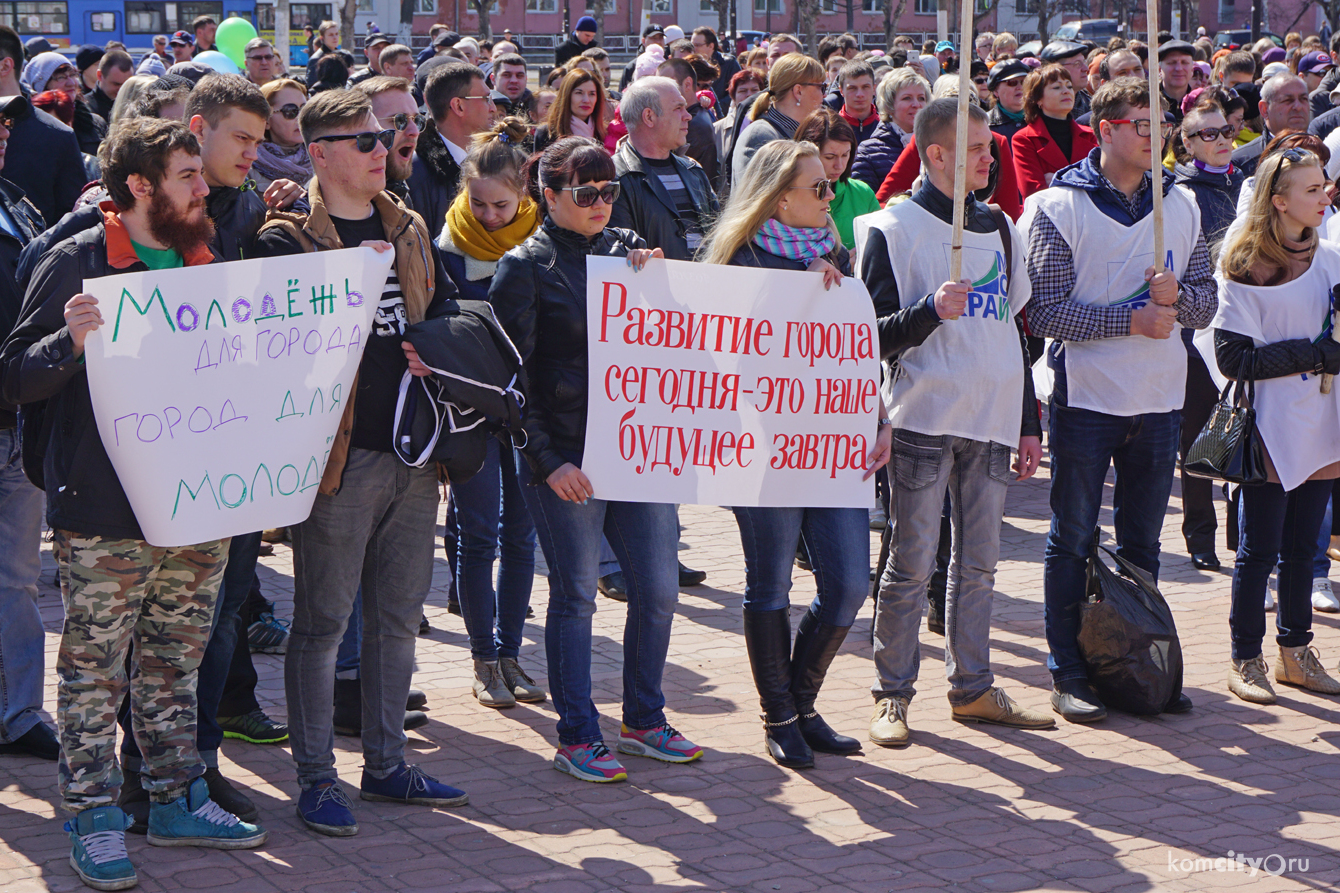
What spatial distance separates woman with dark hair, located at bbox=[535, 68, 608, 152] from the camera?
8398 millimetres

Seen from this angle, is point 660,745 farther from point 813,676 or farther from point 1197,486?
point 1197,486

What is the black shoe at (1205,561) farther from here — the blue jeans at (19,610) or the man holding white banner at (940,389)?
the blue jeans at (19,610)

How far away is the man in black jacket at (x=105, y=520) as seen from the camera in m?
4.14

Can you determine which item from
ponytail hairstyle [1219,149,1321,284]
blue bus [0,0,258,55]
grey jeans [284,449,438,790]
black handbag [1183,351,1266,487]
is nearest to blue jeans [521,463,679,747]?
grey jeans [284,449,438,790]

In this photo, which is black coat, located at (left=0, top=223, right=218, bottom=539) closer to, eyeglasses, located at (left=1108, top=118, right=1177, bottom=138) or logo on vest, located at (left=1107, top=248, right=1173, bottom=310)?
logo on vest, located at (left=1107, top=248, right=1173, bottom=310)

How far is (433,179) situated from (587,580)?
2319 millimetres

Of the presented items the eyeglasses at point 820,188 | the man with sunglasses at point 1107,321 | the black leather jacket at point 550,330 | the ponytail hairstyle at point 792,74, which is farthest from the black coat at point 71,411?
the ponytail hairstyle at point 792,74

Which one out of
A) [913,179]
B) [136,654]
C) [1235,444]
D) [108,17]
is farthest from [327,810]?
[108,17]

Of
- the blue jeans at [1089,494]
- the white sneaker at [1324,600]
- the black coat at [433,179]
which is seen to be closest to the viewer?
the blue jeans at [1089,494]

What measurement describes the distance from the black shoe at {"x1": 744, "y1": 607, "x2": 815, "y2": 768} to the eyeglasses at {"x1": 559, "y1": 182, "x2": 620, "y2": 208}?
1534 mm

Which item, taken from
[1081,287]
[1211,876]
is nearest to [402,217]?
[1081,287]

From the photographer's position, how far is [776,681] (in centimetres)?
538

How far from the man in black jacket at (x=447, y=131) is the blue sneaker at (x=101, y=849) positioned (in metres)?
3.05

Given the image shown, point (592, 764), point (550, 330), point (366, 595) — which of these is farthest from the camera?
point (592, 764)
